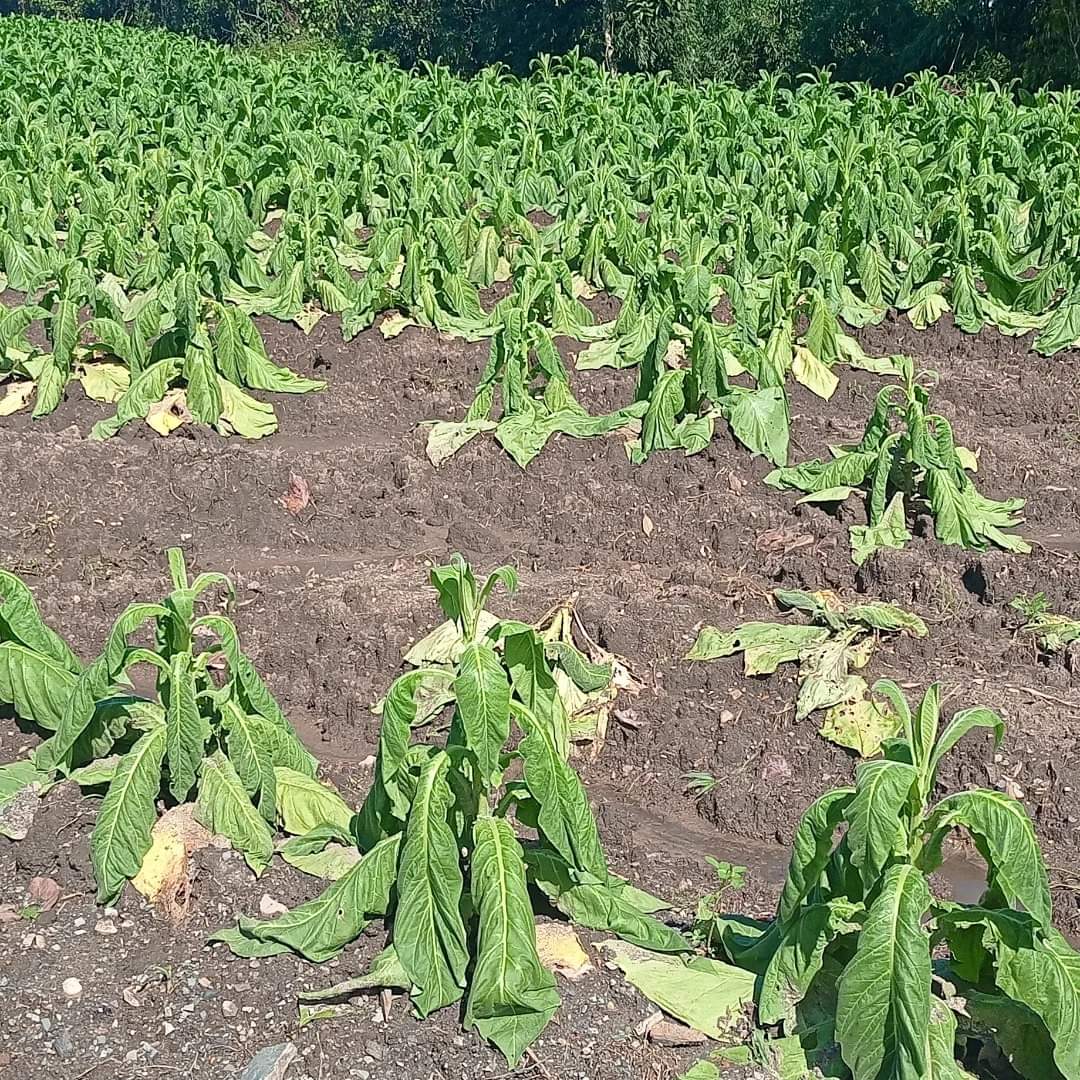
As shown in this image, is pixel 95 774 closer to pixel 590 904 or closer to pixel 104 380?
pixel 590 904

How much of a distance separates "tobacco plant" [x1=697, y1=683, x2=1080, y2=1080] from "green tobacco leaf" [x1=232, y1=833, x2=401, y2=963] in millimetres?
943

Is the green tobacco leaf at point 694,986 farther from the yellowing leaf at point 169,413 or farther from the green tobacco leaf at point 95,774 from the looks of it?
the yellowing leaf at point 169,413

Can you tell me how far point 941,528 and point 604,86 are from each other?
14.2 metres

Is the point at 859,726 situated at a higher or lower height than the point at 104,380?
lower

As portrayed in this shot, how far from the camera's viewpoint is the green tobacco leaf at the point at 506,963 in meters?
3.00

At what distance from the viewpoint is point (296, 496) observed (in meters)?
6.68

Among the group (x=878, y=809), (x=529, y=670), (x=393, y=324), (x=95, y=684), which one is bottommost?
(x=95, y=684)

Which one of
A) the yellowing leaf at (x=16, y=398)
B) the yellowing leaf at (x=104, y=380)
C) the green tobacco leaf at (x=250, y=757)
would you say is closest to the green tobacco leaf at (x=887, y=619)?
the green tobacco leaf at (x=250, y=757)

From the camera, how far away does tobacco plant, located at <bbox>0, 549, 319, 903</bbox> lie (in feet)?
12.0

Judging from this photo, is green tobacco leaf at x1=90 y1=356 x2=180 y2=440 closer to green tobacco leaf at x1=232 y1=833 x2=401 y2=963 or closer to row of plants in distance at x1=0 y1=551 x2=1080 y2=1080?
row of plants in distance at x1=0 y1=551 x2=1080 y2=1080

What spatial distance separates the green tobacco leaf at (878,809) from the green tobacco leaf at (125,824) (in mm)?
1919

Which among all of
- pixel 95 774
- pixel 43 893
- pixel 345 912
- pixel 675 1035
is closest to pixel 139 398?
pixel 95 774

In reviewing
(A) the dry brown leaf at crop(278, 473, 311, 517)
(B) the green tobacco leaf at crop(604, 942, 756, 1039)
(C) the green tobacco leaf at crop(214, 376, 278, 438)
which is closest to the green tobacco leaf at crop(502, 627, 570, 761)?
(B) the green tobacco leaf at crop(604, 942, 756, 1039)

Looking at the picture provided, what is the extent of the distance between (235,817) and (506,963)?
110 cm
